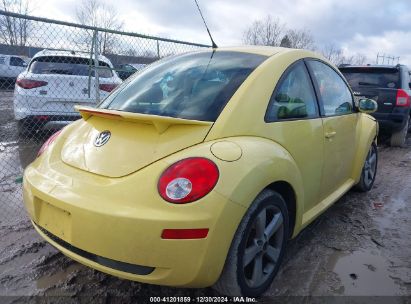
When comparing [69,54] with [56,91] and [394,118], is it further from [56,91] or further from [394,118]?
[394,118]

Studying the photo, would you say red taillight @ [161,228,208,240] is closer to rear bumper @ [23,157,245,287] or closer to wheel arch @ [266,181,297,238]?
rear bumper @ [23,157,245,287]

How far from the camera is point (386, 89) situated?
22.9 feet

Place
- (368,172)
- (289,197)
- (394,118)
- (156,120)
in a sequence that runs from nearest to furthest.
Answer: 1. (156,120)
2. (289,197)
3. (368,172)
4. (394,118)

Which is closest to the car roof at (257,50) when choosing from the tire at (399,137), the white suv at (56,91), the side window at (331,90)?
the side window at (331,90)

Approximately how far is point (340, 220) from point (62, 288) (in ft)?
8.64

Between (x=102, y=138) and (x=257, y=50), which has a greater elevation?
(x=257, y=50)

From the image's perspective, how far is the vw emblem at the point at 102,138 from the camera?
229 centimetres

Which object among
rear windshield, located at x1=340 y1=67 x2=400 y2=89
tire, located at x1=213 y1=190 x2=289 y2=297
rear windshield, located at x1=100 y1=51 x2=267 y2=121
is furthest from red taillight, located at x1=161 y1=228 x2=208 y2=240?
rear windshield, located at x1=340 y1=67 x2=400 y2=89

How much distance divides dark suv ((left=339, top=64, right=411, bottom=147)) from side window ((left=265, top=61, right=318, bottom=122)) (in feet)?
15.1

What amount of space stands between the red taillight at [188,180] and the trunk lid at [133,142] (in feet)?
0.47

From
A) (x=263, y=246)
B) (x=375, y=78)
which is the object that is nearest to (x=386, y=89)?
(x=375, y=78)

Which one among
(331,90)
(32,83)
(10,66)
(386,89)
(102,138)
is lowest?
(102,138)

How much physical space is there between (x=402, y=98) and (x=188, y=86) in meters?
5.79

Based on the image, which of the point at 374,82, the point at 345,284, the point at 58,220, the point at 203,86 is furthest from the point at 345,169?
the point at 374,82
